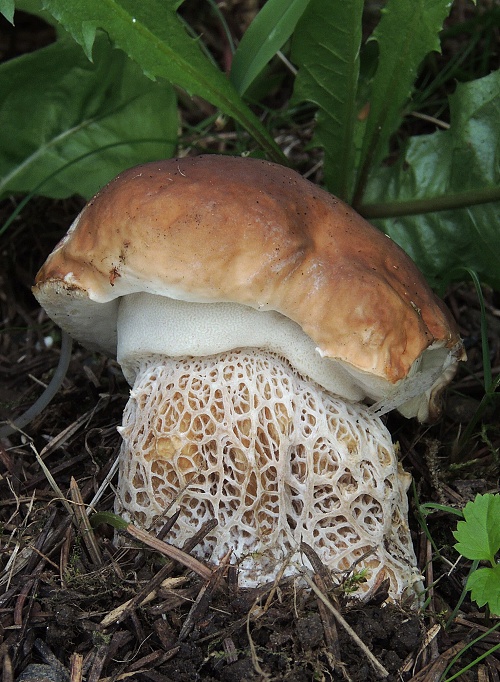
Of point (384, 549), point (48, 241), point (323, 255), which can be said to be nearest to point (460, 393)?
point (384, 549)

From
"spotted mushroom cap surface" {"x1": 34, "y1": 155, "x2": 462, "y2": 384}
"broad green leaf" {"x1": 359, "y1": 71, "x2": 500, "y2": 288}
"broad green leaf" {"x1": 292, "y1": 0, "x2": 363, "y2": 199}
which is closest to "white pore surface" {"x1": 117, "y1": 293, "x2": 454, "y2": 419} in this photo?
"spotted mushroom cap surface" {"x1": 34, "y1": 155, "x2": 462, "y2": 384}

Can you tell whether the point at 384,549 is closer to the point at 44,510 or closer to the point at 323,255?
the point at 323,255

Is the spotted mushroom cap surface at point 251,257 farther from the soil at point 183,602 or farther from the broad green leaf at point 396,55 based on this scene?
the broad green leaf at point 396,55

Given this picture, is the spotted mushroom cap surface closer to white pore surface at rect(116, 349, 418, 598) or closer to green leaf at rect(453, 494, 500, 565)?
white pore surface at rect(116, 349, 418, 598)

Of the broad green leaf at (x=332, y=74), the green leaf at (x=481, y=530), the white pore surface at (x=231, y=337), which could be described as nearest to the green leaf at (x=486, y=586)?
the green leaf at (x=481, y=530)

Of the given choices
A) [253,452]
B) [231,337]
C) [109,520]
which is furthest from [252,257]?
[109,520]

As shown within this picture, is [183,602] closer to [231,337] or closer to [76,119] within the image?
[231,337]

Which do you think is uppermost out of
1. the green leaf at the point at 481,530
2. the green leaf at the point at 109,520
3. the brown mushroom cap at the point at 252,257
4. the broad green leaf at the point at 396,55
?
the broad green leaf at the point at 396,55
